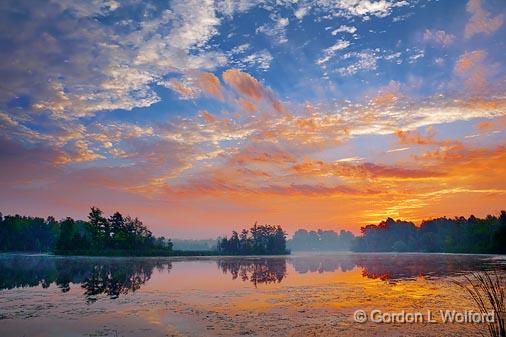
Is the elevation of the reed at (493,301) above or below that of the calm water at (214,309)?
above

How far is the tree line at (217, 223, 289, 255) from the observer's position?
161m

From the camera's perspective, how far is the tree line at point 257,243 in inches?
6339

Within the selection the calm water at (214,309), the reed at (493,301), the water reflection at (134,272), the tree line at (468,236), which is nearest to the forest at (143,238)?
the tree line at (468,236)

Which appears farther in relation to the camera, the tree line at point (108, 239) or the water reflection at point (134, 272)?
the tree line at point (108, 239)

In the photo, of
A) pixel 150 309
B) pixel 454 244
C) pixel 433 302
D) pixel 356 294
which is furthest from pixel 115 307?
pixel 454 244

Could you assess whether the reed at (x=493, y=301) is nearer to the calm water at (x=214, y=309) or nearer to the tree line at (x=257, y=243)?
the calm water at (x=214, y=309)

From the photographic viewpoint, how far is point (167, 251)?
131000 millimetres

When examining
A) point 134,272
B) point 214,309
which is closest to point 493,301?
point 214,309

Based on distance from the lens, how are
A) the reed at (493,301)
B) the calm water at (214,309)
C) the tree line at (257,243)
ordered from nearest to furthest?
the reed at (493,301), the calm water at (214,309), the tree line at (257,243)

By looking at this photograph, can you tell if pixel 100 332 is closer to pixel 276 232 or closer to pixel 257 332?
pixel 257 332

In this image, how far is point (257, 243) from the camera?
17050cm

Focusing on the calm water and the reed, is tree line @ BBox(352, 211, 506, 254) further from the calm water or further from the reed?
the reed

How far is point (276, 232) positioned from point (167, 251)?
202ft

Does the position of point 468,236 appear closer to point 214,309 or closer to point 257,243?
point 257,243
